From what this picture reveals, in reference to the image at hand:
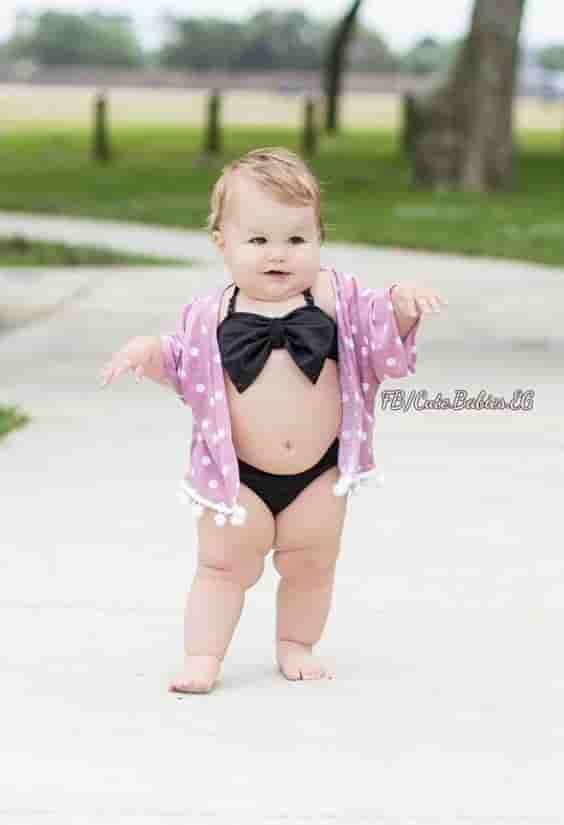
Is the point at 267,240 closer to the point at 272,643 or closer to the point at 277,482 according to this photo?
the point at 277,482

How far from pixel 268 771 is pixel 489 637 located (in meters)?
1.21

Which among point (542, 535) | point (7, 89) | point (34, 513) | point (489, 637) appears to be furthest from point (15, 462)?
point (7, 89)

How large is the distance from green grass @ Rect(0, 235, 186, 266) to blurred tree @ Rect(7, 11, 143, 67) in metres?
60.5

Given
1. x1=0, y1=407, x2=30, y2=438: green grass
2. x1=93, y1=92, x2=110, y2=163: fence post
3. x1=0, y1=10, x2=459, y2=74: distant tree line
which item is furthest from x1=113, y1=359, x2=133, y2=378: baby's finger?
x1=0, y1=10, x2=459, y2=74: distant tree line

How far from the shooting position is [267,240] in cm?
500

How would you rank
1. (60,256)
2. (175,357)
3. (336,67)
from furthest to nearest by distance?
(336,67)
(60,256)
(175,357)

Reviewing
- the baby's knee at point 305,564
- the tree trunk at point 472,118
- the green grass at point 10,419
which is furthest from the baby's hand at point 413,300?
the tree trunk at point 472,118

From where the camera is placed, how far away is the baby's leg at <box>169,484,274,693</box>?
16.7 ft

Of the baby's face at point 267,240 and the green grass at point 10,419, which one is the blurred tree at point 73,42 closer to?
the green grass at point 10,419

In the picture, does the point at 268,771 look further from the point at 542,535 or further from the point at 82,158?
the point at 82,158

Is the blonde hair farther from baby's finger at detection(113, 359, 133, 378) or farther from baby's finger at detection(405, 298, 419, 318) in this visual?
baby's finger at detection(113, 359, 133, 378)

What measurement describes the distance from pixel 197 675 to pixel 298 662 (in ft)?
0.89

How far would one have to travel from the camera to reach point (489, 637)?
5613mm

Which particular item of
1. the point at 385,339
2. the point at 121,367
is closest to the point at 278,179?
the point at 385,339
